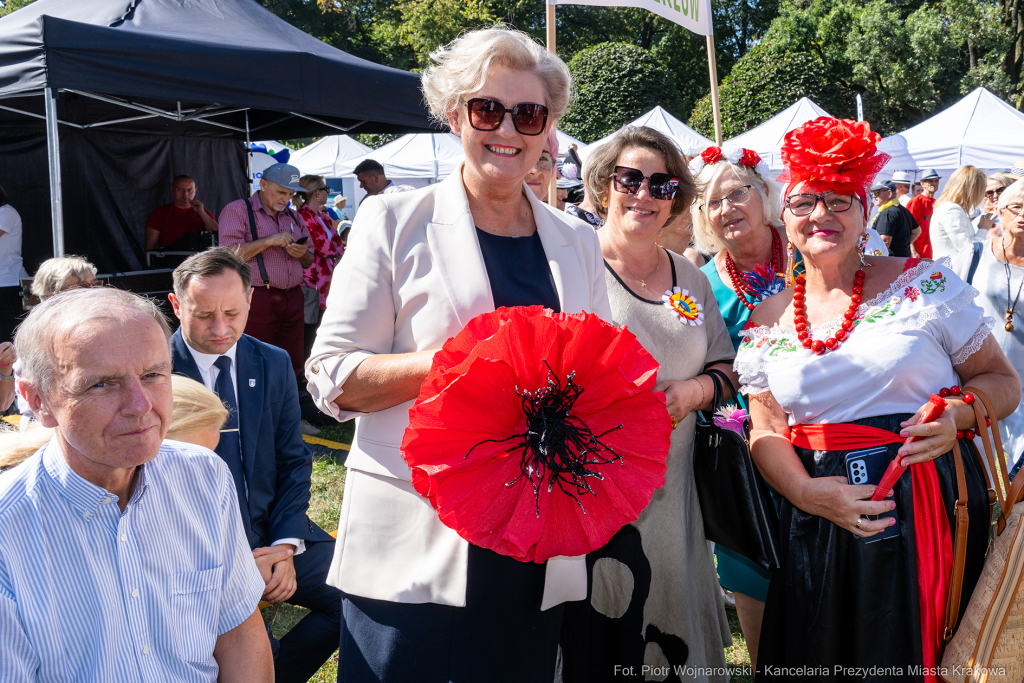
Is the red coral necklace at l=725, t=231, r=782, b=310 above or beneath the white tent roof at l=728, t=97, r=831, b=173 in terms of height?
beneath

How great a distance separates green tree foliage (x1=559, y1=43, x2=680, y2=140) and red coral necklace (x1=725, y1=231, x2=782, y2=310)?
16.9 m

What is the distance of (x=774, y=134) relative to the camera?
1341cm

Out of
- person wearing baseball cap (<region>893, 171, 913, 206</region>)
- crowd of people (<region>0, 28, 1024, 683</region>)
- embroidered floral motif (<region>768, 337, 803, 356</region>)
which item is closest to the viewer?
crowd of people (<region>0, 28, 1024, 683</region>)

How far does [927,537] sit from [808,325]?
67 cm

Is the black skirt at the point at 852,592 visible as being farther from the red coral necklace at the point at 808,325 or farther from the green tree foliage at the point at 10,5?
the green tree foliage at the point at 10,5

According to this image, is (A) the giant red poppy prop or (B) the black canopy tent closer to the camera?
(A) the giant red poppy prop

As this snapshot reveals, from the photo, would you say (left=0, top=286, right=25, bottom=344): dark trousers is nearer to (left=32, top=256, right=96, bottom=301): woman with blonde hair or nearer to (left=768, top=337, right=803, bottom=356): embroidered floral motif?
(left=32, top=256, right=96, bottom=301): woman with blonde hair

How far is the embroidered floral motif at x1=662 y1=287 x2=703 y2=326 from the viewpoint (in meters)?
2.53

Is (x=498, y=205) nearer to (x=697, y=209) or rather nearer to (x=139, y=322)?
(x=139, y=322)

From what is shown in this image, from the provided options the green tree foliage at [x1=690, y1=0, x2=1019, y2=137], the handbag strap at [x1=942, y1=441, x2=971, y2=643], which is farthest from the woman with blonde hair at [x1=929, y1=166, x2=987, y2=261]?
the green tree foliage at [x1=690, y1=0, x2=1019, y2=137]

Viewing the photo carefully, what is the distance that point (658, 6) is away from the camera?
374 cm

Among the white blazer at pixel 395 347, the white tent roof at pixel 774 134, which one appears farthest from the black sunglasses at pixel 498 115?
the white tent roof at pixel 774 134

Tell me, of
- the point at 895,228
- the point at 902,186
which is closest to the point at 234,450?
the point at 895,228

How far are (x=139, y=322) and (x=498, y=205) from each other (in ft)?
2.58
